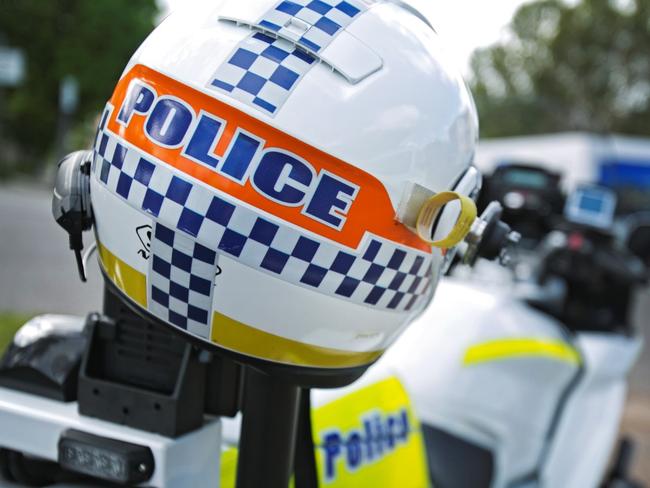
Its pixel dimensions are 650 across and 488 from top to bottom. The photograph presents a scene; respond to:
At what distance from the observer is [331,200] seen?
33.9 inches

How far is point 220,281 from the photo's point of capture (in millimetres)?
869

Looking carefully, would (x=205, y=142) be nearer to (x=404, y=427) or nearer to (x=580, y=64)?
(x=404, y=427)

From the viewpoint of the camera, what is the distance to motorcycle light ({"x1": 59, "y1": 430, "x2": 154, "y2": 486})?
0.92m

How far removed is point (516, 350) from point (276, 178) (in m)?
1.15

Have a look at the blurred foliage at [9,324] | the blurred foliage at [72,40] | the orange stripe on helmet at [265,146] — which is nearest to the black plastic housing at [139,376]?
the orange stripe on helmet at [265,146]

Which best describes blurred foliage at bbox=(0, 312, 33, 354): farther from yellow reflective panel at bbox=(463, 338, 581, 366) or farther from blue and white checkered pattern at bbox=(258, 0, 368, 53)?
blue and white checkered pattern at bbox=(258, 0, 368, 53)

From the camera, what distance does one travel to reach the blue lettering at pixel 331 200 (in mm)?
855

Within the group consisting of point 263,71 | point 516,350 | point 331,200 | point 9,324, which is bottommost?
point 9,324

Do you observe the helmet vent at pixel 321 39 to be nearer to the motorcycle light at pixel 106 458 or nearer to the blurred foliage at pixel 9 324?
the motorcycle light at pixel 106 458

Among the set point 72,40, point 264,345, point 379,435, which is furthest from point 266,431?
point 72,40

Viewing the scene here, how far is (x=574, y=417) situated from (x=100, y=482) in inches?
52.4

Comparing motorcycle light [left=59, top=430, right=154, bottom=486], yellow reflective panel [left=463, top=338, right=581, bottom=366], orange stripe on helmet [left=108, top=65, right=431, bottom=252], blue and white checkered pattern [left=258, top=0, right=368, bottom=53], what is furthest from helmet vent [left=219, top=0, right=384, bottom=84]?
yellow reflective panel [left=463, top=338, right=581, bottom=366]

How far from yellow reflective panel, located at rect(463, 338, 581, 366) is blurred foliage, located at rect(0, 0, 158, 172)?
19.2 meters

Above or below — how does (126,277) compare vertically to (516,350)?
above
